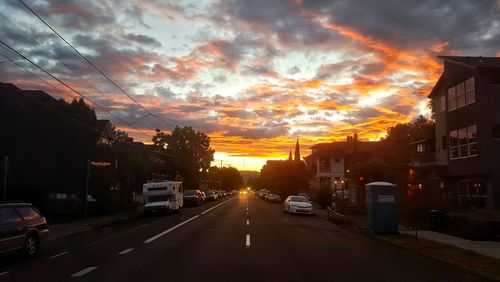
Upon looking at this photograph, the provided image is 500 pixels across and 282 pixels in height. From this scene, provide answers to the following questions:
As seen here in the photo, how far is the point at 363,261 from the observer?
1357 cm

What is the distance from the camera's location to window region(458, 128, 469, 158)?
32.6 meters

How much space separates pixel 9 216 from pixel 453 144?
94.9 feet

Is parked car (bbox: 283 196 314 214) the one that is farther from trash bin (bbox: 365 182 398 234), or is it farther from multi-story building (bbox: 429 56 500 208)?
trash bin (bbox: 365 182 398 234)

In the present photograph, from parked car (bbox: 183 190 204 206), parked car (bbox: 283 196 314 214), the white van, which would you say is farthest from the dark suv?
parked car (bbox: 183 190 204 206)

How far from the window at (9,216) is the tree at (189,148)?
78.0 meters

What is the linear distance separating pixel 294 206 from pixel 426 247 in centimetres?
2227

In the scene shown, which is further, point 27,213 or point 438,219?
point 438,219

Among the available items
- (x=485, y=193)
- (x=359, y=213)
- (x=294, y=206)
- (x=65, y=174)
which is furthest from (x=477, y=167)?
(x=65, y=174)

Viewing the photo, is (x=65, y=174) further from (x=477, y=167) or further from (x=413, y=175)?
(x=477, y=167)

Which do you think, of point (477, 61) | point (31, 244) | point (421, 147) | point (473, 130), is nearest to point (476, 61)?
point (477, 61)

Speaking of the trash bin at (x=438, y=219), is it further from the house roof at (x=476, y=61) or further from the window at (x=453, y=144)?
the window at (x=453, y=144)

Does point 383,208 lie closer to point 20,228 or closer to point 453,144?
point 20,228

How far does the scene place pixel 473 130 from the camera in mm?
31297

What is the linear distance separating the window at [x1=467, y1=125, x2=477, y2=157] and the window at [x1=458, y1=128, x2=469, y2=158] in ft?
1.74
